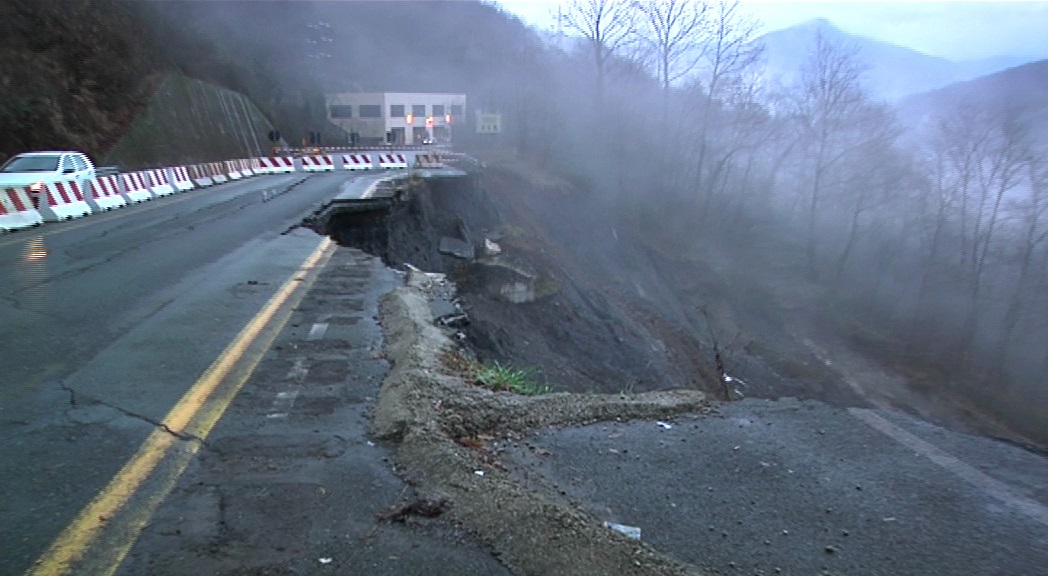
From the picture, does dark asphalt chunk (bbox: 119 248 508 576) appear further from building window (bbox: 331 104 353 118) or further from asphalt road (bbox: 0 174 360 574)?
building window (bbox: 331 104 353 118)

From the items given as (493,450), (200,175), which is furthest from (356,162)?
(493,450)

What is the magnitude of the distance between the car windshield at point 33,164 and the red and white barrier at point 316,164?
67.7 ft

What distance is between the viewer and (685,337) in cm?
2847

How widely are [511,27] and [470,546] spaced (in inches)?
4711

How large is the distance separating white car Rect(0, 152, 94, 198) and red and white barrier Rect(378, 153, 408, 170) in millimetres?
22511

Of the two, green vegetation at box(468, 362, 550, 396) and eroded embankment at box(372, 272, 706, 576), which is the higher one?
eroded embankment at box(372, 272, 706, 576)

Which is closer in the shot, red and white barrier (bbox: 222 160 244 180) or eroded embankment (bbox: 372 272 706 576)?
eroded embankment (bbox: 372 272 706 576)

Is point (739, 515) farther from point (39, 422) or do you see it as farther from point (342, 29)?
point (342, 29)

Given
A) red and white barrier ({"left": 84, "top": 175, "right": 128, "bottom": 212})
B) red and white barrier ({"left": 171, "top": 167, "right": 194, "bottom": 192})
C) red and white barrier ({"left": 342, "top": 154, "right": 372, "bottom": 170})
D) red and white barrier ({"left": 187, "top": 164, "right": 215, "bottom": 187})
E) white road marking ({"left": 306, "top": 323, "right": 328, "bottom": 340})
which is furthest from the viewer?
red and white barrier ({"left": 342, "top": 154, "right": 372, "bottom": 170})

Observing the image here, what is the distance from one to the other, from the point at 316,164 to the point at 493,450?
3860cm

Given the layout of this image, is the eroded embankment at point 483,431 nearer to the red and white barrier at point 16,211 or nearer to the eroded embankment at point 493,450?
the eroded embankment at point 493,450

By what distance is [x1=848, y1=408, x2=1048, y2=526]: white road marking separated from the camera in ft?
12.7

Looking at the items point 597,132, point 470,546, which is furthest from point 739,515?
point 597,132

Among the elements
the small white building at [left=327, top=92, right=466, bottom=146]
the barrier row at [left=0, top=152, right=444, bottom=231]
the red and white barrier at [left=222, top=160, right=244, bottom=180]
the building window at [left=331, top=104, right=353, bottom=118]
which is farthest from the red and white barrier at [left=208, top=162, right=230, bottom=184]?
the building window at [left=331, top=104, right=353, bottom=118]
